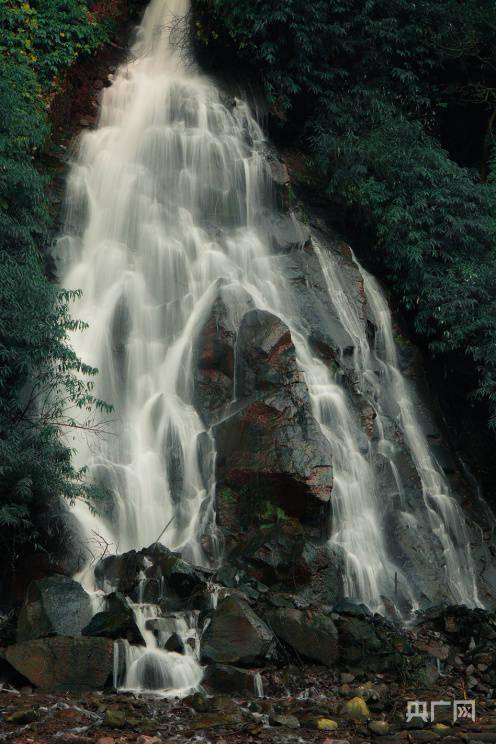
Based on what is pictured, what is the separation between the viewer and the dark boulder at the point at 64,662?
7.45 metres

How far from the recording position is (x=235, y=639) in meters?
8.12

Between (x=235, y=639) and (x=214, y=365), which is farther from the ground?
(x=214, y=365)

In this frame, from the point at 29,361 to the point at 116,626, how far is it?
411cm

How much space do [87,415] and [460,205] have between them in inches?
387

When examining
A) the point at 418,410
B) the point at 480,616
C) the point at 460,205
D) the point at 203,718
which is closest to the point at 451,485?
the point at 418,410

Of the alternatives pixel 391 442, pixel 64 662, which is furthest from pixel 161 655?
pixel 391 442

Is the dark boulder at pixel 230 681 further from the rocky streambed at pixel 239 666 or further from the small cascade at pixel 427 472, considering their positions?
the small cascade at pixel 427 472

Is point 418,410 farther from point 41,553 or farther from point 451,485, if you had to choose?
point 41,553

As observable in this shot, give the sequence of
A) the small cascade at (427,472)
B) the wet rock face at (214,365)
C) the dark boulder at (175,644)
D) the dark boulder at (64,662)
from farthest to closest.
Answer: the small cascade at (427,472) < the wet rock face at (214,365) < the dark boulder at (175,644) < the dark boulder at (64,662)

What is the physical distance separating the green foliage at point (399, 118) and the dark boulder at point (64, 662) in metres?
9.68

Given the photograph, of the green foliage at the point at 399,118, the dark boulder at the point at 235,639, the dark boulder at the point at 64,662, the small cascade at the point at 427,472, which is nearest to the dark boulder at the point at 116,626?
the dark boulder at the point at 64,662

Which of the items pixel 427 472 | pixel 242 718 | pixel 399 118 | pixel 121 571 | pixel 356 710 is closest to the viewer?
pixel 242 718

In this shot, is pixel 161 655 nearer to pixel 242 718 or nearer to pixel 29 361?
pixel 242 718

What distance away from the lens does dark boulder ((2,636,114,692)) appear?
745 cm
